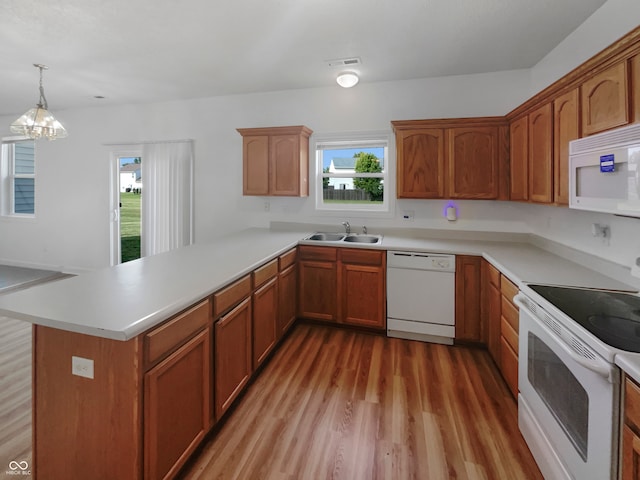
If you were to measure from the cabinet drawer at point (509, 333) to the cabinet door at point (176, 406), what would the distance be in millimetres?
1836

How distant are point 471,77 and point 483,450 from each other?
3290mm

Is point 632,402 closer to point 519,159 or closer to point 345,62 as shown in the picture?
point 519,159

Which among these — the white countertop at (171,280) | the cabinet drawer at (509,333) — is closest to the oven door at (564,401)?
the cabinet drawer at (509,333)

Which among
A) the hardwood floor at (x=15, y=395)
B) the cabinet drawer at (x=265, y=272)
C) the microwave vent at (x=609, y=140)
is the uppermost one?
the microwave vent at (x=609, y=140)

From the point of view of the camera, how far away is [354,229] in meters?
3.72

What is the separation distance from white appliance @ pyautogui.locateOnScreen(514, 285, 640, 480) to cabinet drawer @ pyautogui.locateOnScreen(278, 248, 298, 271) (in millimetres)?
1736

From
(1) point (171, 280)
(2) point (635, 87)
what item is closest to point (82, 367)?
(1) point (171, 280)

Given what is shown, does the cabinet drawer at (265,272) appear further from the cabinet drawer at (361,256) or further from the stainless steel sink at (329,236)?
the stainless steel sink at (329,236)

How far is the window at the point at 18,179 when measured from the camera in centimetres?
537

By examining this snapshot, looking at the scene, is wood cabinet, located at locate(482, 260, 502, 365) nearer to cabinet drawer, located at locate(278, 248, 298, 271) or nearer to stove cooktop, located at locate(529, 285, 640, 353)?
stove cooktop, located at locate(529, 285, 640, 353)

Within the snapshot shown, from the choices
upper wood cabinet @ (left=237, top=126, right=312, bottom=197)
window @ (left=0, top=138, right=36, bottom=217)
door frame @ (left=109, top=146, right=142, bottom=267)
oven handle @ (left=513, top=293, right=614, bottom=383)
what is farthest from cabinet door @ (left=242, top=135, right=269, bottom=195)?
window @ (left=0, top=138, right=36, bottom=217)

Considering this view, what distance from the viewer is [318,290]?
319 cm

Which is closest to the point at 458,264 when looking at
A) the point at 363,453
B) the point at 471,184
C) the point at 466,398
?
the point at 471,184

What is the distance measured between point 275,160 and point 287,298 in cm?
157
